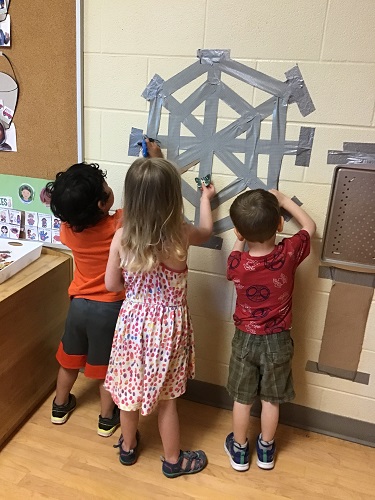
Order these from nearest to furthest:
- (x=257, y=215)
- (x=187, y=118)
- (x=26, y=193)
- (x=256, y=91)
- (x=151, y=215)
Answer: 1. (x=151, y=215)
2. (x=257, y=215)
3. (x=256, y=91)
4. (x=187, y=118)
5. (x=26, y=193)

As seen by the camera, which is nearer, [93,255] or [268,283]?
[268,283]

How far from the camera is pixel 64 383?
5.99 ft

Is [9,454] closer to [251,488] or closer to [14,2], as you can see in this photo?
[251,488]

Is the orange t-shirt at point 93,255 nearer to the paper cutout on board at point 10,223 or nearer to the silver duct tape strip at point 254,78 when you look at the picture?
the paper cutout on board at point 10,223

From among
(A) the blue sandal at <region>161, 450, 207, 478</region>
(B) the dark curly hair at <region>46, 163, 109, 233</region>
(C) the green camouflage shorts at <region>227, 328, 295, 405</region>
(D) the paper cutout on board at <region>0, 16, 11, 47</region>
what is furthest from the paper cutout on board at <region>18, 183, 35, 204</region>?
(A) the blue sandal at <region>161, 450, 207, 478</region>

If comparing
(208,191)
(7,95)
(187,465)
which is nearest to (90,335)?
(187,465)

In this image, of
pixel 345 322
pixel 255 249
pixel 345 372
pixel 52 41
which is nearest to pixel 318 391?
pixel 345 372

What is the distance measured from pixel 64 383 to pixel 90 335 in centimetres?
29

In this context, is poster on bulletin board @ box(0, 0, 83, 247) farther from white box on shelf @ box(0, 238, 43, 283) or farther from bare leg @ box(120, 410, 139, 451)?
bare leg @ box(120, 410, 139, 451)

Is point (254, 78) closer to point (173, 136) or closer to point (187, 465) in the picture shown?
point (173, 136)

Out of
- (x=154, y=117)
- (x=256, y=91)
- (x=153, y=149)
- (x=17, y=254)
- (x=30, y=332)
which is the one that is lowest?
(x=30, y=332)

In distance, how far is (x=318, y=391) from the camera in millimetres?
1815

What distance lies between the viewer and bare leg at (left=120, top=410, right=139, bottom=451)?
1.60 meters

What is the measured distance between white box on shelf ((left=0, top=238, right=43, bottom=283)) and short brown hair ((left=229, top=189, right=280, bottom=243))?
87 cm
